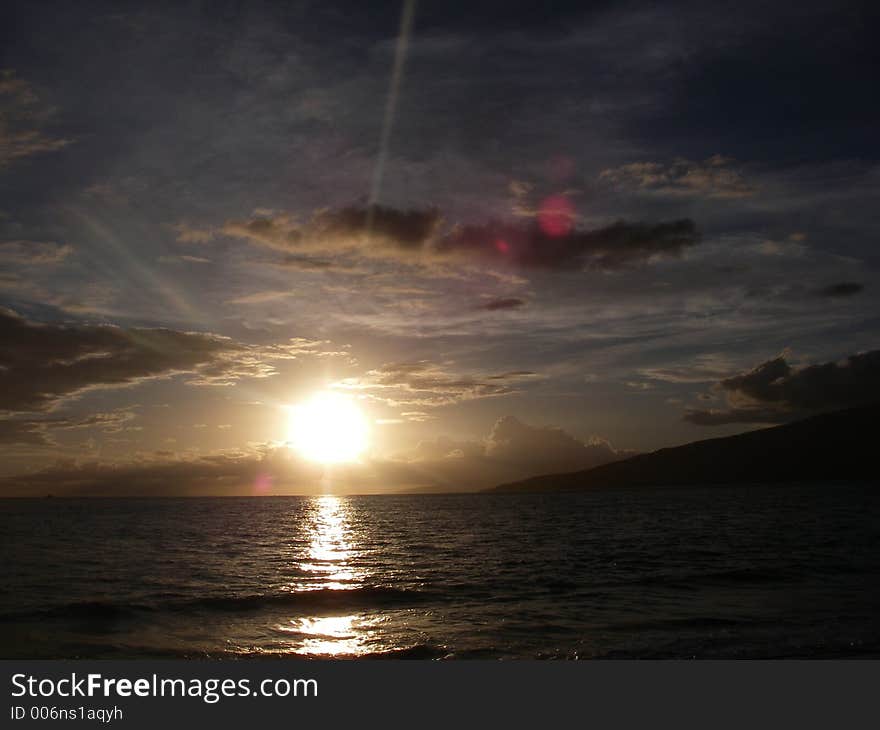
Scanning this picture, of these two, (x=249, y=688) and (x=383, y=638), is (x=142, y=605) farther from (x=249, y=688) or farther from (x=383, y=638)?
(x=249, y=688)

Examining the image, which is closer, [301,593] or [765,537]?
[301,593]

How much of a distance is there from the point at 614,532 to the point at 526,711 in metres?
61.6

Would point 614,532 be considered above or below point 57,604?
below

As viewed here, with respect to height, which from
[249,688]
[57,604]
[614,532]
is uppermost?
[249,688]

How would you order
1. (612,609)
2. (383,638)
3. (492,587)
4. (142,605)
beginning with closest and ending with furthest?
(383,638)
(612,609)
(142,605)
(492,587)

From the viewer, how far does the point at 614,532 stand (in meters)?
71.5

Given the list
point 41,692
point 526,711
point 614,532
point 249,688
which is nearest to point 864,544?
point 614,532

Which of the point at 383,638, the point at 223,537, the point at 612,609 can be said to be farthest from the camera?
the point at 223,537

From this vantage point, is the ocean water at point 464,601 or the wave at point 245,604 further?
the wave at point 245,604

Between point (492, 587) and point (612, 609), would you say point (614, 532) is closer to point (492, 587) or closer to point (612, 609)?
point (492, 587)

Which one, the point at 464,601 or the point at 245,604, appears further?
the point at 245,604

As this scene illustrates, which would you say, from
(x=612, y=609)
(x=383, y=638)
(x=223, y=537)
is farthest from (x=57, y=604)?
(x=223, y=537)

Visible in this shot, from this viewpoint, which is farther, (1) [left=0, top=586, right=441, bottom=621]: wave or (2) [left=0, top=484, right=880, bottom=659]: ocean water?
(1) [left=0, top=586, right=441, bottom=621]: wave

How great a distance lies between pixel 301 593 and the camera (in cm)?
3362
